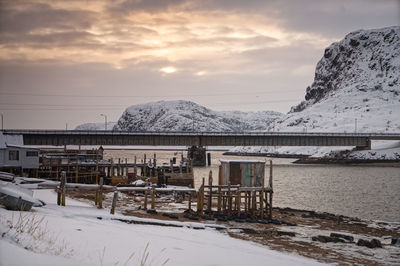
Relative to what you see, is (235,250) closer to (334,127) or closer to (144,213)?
(144,213)

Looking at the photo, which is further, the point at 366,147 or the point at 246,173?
the point at 366,147

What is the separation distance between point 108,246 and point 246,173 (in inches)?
801

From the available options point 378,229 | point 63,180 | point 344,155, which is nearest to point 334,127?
point 344,155

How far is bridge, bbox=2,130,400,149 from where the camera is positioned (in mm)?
96750

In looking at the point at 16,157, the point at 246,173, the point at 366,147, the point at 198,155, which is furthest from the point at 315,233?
the point at 366,147

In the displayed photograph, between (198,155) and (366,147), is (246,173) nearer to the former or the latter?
(198,155)

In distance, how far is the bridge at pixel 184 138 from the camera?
9675 cm

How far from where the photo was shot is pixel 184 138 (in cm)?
10794

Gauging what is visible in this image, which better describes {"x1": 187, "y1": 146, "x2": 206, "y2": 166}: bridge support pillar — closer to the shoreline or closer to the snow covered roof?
the snow covered roof

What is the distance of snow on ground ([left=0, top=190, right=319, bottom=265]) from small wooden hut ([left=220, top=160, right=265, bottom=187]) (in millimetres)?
12887

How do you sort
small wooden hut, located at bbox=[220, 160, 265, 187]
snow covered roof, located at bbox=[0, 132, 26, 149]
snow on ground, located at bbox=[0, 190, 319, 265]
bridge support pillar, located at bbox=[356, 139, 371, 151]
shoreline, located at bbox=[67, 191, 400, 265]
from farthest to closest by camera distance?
1. bridge support pillar, located at bbox=[356, 139, 371, 151]
2. snow covered roof, located at bbox=[0, 132, 26, 149]
3. small wooden hut, located at bbox=[220, 160, 265, 187]
4. shoreline, located at bbox=[67, 191, 400, 265]
5. snow on ground, located at bbox=[0, 190, 319, 265]

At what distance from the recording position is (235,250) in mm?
15562

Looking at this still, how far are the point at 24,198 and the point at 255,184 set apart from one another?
18.6 metres

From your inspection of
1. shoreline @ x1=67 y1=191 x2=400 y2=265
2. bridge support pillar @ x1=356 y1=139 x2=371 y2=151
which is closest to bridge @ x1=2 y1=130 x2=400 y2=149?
bridge support pillar @ x1=356 y1=139 x2=371 y2=151
